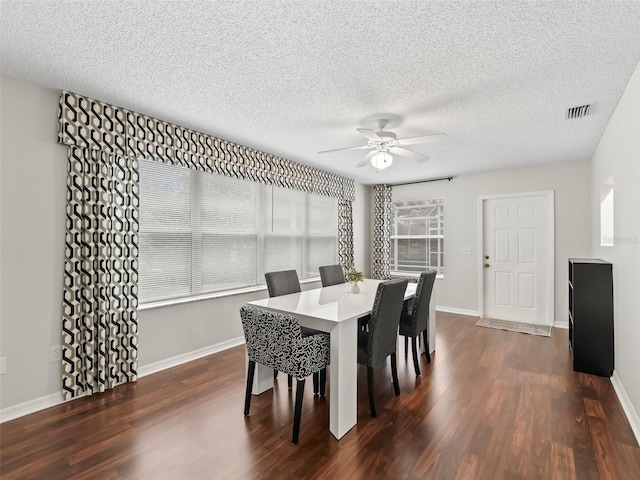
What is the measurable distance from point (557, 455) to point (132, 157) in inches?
156

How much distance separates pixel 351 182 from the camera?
20.4 feet

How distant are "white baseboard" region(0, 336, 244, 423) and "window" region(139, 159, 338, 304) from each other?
2.10ft

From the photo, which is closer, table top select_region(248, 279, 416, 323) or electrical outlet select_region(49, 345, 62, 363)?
table top select_region(248, 279, 416, 323)

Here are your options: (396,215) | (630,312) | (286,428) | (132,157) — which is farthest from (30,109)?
(396,215)

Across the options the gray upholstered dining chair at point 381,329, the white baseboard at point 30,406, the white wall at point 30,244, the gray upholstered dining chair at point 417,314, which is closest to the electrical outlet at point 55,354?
the white wall at point 30,244

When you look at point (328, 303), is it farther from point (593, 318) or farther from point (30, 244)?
point (593, 318)

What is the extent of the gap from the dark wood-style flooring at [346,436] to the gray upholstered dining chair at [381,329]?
383mm

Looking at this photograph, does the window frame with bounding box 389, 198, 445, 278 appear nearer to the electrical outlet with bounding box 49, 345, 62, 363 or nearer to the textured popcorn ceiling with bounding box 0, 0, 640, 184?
the textured popcorn ceiling with bounding box 0, 0, 640, 184

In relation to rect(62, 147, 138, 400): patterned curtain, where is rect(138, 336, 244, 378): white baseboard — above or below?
below

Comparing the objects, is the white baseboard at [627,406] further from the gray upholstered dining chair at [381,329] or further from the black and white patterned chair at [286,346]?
the black and white patterned chair at [286,346]

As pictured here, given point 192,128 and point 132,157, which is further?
point 192,128

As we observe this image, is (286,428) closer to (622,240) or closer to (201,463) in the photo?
(201,463)

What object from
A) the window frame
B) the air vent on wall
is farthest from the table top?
the window frame

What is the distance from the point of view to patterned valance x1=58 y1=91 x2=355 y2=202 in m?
2.72
